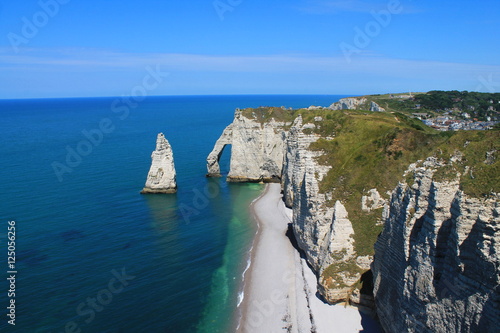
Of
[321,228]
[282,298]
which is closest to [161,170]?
[321,228]

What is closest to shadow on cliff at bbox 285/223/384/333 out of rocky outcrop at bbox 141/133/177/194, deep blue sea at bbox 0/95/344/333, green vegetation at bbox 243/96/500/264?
green vegetation at bbox 243/96/500/264

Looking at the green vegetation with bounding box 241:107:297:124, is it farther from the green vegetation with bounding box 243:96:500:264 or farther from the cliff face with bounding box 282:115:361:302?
the cliff face with bounding box 282:115:361:302

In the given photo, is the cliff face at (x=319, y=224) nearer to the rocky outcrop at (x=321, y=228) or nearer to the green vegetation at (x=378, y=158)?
the rocky outcrop at (x=321, y=228)

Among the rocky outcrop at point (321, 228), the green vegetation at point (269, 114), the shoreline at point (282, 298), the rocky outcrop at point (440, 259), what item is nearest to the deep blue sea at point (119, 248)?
the shoreline at point (282, 298)

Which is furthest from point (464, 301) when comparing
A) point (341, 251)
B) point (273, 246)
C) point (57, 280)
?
point (57, 280)

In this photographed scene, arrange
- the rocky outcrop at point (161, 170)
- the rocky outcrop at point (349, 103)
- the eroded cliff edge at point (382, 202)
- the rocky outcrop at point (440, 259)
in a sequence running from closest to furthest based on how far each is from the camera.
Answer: the rocky outcrop at point (440, 259) → the eroded cliff edge at point (382, 202) → the rocky outcrop at point (161, 170) → the rocky outcrop at point (349, 103)

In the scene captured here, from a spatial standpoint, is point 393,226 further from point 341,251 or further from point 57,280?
point 57,280
